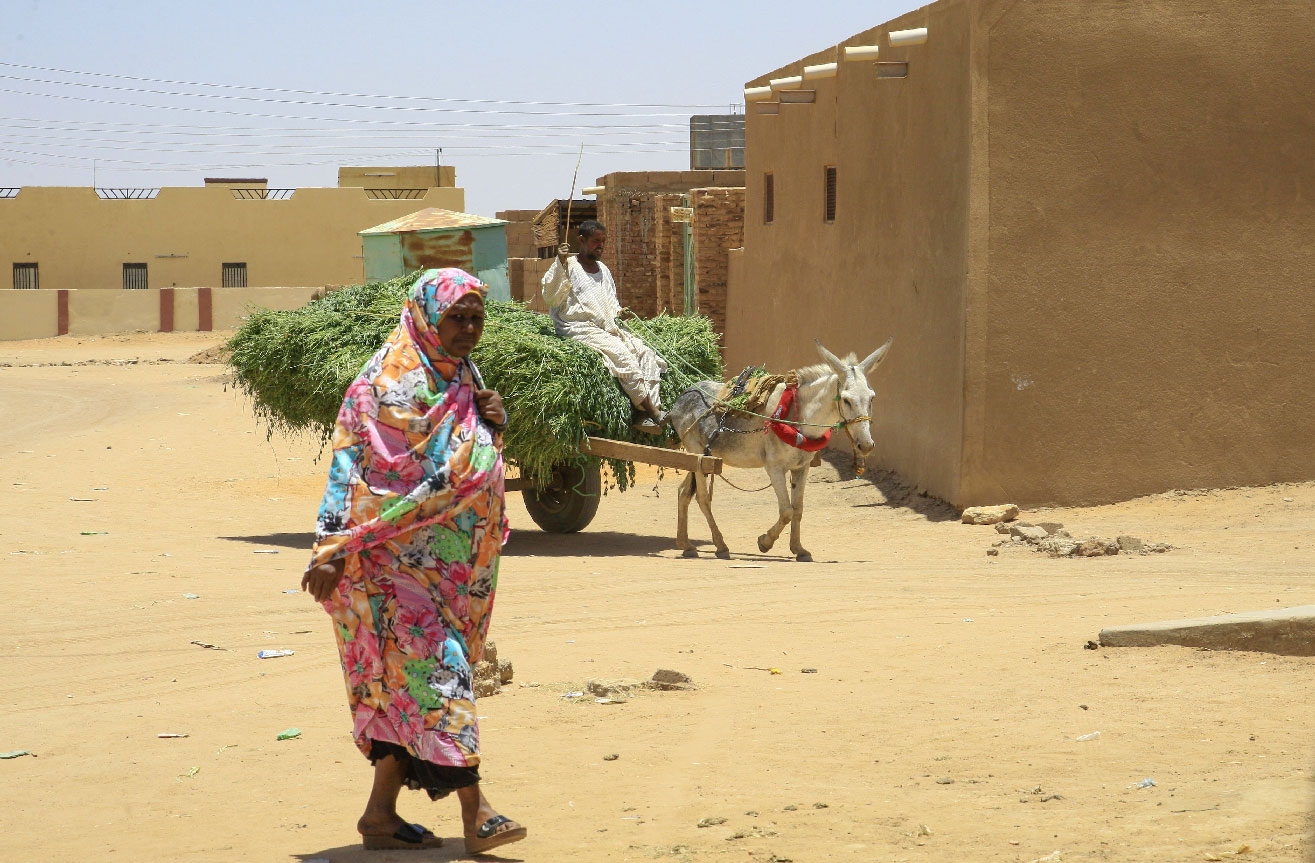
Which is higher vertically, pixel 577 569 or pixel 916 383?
pixel 916 383

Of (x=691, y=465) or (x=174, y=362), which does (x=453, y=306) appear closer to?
(x=691, y=465)

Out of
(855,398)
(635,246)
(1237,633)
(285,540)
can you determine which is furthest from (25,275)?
(1237,633)

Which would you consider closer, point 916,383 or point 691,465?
point 691,465

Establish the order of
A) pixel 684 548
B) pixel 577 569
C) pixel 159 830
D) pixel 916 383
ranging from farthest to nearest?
1. pixel 916 383
2. pixel 684 548
3. pixel 577 569
4. pixel 159 830

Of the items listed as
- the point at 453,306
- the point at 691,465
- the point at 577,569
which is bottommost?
the point at 577,569

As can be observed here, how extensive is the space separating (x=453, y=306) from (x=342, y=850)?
5.77 ft

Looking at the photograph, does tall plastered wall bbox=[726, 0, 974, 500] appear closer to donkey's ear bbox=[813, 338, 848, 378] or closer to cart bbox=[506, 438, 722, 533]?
donkey's ear bbox=[813, 338, 848, 378]

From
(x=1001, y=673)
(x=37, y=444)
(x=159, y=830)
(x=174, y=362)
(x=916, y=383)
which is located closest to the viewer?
(x=159, y=830)

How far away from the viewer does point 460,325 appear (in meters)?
4.54

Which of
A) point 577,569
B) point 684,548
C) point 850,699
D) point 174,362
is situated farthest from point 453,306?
point 174,362

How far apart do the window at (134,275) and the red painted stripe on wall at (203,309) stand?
201 inches

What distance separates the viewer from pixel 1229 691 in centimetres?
601

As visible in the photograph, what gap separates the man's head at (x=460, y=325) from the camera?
4.52 metres

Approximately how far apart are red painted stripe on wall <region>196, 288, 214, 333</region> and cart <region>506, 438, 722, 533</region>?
107 ft
